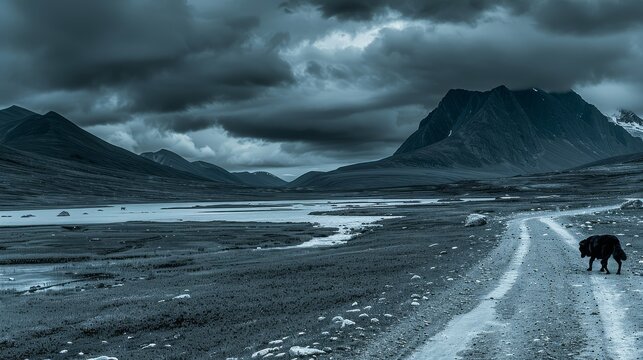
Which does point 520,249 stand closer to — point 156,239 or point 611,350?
point 611,350

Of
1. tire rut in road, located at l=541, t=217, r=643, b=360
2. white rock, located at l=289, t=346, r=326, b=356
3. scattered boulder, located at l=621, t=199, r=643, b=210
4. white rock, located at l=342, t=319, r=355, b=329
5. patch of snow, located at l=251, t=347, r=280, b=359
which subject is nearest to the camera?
tire rut in road, located at l=541, t=217, r=643, b=360

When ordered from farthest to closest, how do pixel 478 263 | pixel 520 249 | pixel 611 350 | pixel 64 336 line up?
1. pixel 520 249
2. pixel 478 263
3. pixel 64 336
4. pixel 611 350

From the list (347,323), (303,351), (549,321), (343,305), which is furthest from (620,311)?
(303,351)

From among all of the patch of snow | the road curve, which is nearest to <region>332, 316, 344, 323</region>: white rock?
the patch of snow

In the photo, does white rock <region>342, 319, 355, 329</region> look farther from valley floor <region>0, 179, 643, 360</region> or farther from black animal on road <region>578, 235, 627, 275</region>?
black animal on road <region>578, 235, 627, 275</region>

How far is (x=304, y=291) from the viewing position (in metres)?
21.5

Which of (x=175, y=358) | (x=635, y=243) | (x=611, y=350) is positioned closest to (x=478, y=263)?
(x=635, y=243)

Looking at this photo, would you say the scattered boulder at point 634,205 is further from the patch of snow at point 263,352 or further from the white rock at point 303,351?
the patch of snow at point 263,352

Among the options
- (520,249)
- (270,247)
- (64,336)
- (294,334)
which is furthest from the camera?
(270,247)

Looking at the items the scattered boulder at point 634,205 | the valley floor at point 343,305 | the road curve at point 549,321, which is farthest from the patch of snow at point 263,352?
the scattered boulder at point 634,205

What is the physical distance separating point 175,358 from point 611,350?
9903mm

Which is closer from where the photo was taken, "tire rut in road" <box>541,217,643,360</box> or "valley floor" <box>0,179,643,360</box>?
"tire rut in road" <box>541,217,643,360</box>

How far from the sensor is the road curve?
11430 mm

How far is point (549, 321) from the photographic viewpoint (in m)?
13.8
